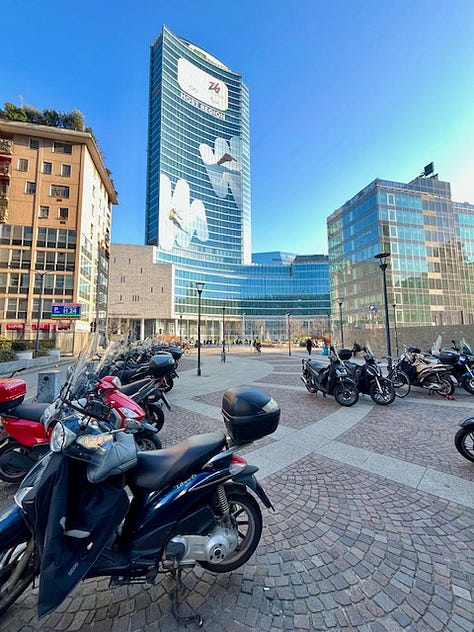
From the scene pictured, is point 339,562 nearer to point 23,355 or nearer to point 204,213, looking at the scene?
point 23,355

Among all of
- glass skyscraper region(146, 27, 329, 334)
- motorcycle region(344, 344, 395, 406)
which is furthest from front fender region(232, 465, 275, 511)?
glass skyscraper region(146, 27, 329, 334)

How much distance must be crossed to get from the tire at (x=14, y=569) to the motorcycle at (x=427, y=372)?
28.9 ft

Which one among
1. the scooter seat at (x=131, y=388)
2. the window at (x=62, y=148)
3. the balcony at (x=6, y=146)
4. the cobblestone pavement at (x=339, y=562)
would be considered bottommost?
the cobblestone pavement at (x=339, y=562)

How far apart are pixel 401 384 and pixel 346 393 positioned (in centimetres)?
228

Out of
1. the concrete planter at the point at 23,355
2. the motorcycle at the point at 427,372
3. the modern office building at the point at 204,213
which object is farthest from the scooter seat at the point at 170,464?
the modern office building at the point at 204,213

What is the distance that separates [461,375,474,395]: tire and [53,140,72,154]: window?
147 ft

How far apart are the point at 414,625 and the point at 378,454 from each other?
2.59 m

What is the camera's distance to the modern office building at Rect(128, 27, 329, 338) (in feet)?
275

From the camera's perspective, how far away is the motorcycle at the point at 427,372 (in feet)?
24.2

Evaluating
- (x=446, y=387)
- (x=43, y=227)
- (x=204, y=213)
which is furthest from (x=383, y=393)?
(x=204, y=213)

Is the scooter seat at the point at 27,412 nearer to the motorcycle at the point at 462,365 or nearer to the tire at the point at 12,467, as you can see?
the tire at the point at 12,467

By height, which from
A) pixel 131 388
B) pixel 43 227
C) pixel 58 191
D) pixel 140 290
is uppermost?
pixel 58 191

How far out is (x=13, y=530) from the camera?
1.57 meters

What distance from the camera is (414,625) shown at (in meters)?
1.57
